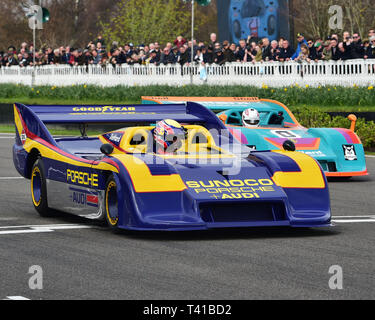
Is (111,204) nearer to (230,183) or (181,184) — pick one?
(181,184)

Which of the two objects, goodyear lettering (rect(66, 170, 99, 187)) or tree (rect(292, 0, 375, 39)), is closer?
goodyear lettering (rect(66, 170, 99, 187))

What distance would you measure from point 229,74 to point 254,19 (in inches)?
327

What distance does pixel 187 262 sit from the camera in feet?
26.3

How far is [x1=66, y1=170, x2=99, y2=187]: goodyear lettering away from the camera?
9.95 m

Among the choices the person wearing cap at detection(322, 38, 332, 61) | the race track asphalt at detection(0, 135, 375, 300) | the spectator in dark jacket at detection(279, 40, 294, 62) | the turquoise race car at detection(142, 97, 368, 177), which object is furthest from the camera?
the spectator in dark jacket at detection(279, 40, 294, 62)

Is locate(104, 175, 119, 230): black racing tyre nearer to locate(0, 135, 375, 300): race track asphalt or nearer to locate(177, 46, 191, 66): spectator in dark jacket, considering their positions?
locate(0, 135, 375, 300): race track asphalt

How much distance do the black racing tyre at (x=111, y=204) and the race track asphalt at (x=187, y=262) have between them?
0.45ft

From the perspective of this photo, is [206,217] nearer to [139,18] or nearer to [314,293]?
[314,293]

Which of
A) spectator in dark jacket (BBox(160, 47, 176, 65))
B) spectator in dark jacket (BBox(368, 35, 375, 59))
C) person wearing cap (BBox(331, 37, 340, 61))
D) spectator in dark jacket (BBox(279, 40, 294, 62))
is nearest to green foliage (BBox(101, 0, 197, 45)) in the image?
spectator in dark jacket (BBox(160, 47, 176, 65))

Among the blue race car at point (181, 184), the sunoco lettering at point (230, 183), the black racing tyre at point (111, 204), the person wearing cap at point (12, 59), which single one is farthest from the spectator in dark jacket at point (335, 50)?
the person wearing cap at point (12, 59)

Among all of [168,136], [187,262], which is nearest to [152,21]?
[168,136]

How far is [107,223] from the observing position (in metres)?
9.87

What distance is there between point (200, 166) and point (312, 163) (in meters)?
1.13

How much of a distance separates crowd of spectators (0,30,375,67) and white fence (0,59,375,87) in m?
0.21
